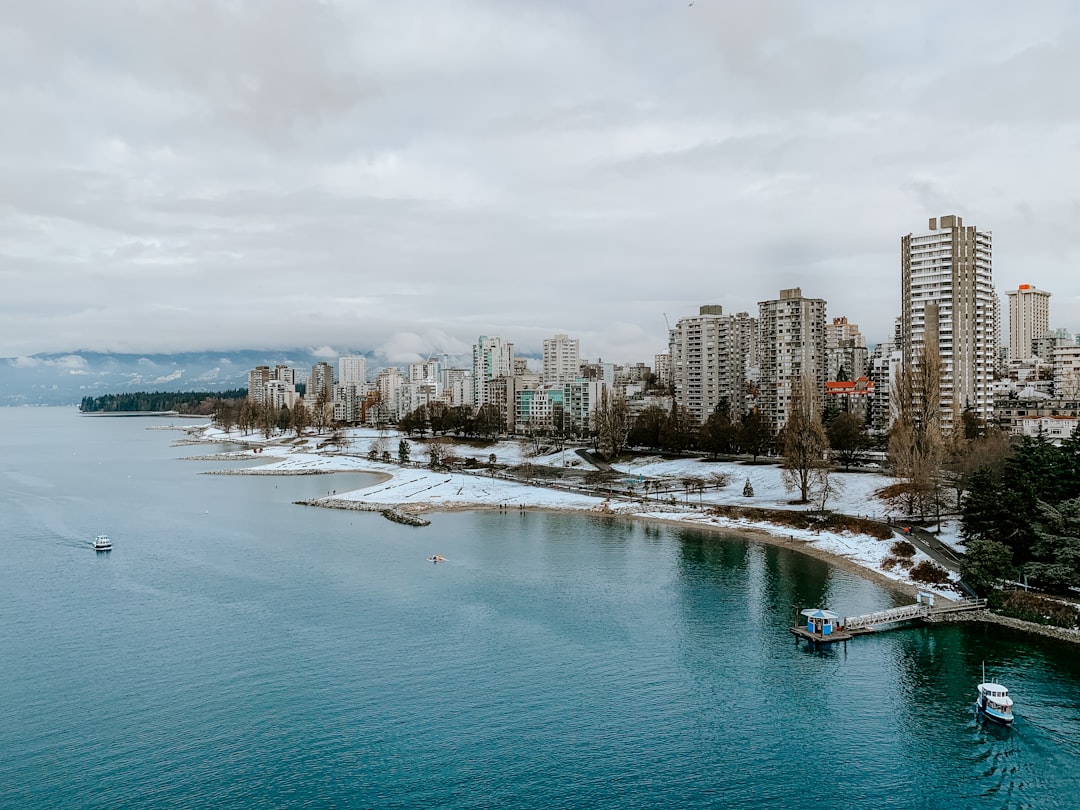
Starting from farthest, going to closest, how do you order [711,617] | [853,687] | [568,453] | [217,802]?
[568,453] → [711,617] → [853,687] → [217,802]

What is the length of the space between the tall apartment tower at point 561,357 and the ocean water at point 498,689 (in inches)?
5493

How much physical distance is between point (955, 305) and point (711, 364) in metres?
45.1

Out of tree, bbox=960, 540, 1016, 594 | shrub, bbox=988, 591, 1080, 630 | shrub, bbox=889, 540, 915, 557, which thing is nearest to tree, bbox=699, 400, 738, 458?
shrub, bbox=889, 540, 915, 557

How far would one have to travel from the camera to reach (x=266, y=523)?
191 ft

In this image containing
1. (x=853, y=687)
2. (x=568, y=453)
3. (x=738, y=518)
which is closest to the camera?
(x=853, y=687)

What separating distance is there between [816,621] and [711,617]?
4.42 m

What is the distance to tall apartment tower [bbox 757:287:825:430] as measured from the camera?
9350 centimetres

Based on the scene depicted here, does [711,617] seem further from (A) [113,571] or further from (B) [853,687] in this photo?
(A) [113,571]

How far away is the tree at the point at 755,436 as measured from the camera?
76.8m

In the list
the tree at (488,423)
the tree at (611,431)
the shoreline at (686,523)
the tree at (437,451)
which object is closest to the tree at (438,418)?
the tree at (437,451)

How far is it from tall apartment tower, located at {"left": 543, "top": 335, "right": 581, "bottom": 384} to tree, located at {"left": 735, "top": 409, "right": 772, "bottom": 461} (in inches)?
4142

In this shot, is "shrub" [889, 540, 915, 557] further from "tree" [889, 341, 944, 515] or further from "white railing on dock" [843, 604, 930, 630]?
"white railing on dock" [843, 604, 930, 630]

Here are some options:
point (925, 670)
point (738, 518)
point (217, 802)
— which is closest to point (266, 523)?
point (738, 518)

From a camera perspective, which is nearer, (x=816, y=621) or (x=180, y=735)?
(x=180, y=735)
